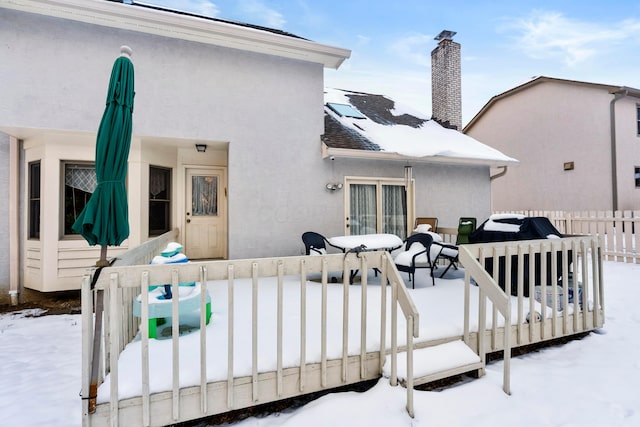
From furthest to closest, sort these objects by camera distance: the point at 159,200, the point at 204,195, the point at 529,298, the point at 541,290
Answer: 1. the point at 204,195
2. the point at 159,200
3. the point at 541,290
4. the point at 529,298

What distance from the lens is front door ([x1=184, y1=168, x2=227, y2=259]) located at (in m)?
7.41

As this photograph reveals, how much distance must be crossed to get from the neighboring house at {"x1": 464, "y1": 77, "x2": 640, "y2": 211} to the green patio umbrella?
48.8ft

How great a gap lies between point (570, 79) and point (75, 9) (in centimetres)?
1567

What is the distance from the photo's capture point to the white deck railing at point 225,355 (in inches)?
82.9

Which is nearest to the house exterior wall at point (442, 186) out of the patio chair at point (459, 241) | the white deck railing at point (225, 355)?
the patio chair at point (459, 241)

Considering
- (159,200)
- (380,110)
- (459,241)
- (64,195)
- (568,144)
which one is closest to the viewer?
(64,195)

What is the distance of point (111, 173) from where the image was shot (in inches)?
92.4

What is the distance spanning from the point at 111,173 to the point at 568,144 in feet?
52.2

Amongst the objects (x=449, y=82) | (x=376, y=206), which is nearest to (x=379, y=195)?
(x=376, y=206)

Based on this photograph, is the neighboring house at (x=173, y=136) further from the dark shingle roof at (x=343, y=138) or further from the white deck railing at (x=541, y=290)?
the white deck railing at (x=541, y=290)

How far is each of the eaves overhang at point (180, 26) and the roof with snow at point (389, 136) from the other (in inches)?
67.0

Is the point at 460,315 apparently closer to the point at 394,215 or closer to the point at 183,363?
the point at 183,363

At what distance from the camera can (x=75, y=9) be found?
5.19 meters

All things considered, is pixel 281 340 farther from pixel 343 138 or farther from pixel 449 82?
pixel 449 82
